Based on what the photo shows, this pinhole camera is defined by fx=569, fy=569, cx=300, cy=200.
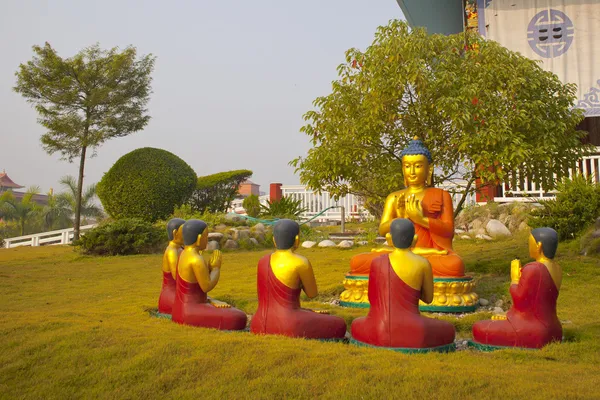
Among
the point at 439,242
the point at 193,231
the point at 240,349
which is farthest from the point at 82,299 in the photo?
the point at 439,242

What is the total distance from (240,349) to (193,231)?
4.98ft

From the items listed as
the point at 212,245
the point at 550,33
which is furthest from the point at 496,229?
the point at 212,245

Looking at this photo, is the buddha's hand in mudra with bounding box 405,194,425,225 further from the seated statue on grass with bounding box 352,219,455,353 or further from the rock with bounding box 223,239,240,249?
the rock with bounding box 223,239,240,249

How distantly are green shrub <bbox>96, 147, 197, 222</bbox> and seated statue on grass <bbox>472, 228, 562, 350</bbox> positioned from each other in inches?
459

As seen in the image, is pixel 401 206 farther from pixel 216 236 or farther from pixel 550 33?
pixel 550 33

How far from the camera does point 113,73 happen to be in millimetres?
15984

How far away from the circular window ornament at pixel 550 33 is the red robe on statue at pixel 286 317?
12152 millimetres

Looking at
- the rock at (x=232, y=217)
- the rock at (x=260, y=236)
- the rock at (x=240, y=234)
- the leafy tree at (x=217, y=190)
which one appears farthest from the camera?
the leafy tree at (x=217, y=190)

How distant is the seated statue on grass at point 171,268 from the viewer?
5.65 metres

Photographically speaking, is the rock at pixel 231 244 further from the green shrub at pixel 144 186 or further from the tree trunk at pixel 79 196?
the tree trunk at pixel 79 196

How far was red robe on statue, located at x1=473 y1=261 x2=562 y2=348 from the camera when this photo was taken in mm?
4223

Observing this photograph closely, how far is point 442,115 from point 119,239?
7.92 meters

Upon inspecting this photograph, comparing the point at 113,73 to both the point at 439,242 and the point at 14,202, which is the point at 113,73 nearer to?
the point at 14,202

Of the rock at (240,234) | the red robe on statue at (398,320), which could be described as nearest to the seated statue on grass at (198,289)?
the red robe on statue at (398,320)
